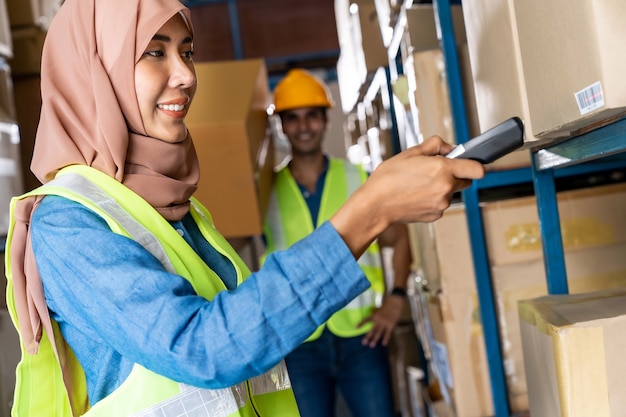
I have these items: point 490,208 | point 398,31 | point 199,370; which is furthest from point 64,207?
point 398,31

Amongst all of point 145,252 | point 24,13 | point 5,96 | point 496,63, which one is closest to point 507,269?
point 496,63

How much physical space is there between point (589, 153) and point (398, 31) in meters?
1.48

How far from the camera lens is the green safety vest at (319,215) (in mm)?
2977

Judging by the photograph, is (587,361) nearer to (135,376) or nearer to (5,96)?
(135,376)

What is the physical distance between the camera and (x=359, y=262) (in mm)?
3029

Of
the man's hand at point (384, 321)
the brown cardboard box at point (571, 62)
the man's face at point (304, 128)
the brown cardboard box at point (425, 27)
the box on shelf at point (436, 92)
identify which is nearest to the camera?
the brown cardboard box at point (571, 62)

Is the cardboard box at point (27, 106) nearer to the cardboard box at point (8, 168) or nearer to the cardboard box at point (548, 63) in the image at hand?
the cardboard box at point (8, 168)

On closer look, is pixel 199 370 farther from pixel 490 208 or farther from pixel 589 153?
pixel 490 208

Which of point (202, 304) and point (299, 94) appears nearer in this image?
point (202, 304)

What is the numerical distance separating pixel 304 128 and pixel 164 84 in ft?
6.25

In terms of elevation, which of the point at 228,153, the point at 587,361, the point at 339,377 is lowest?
the point at 339,377

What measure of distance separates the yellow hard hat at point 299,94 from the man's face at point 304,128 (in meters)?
0.03

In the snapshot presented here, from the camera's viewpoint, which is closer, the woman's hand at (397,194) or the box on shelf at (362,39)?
the woman's hand at (397,194)

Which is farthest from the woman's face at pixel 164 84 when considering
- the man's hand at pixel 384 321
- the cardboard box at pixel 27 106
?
the man's hand at pixel 384 321
